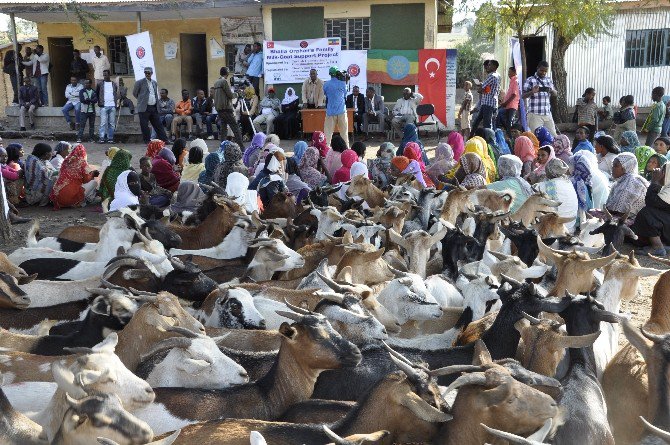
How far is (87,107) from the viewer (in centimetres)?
1950

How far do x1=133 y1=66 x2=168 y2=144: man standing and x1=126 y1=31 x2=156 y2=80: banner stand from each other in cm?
17

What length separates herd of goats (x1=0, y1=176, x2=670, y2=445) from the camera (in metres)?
3.53

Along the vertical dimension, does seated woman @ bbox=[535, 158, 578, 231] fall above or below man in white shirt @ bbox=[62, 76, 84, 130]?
below

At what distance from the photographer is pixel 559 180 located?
9.10m

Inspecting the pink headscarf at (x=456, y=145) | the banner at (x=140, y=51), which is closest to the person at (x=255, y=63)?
the banner at (x=140, y=51)

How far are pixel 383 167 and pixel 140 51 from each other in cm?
912

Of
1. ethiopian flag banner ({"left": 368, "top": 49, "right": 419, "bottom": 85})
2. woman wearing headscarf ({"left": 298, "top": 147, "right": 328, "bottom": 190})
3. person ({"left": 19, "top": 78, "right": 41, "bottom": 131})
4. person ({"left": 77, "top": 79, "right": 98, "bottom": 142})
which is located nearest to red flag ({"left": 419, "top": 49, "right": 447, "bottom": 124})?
ethiopian flag banner ({"left": 368, "top": 49, "right": 419, "bottom": 85})

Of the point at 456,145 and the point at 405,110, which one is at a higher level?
the point at 405,110

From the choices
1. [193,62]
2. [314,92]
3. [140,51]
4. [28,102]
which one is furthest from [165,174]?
[193,62]

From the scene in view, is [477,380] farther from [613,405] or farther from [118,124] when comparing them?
[118,124]

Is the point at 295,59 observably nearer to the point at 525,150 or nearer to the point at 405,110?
the point at 405,110

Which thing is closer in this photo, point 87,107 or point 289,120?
point 289,120

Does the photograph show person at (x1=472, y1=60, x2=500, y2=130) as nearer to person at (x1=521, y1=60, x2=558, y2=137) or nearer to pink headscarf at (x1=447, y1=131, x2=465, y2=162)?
person at (x1=521, y1=60, x2=558, y2=137)

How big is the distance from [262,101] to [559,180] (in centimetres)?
1158
